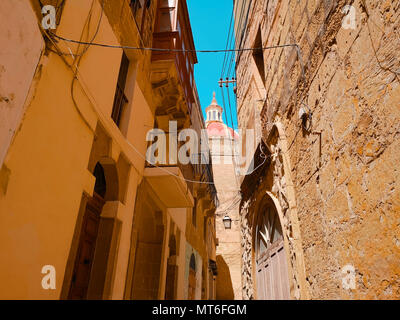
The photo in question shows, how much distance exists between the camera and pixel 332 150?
303 cm

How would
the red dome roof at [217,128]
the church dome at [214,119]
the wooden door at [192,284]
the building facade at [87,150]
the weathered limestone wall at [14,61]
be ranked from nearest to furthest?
the weathered limestone wall at [14,61] < the building facade at [87,150] < the wooden door at [192,284] < the red dome roof at [217,128] < the church dome at [214,119]

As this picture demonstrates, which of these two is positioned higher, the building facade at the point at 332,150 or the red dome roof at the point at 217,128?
the red dome roof at the point at 217,128

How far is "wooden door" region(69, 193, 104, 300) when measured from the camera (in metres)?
4.36

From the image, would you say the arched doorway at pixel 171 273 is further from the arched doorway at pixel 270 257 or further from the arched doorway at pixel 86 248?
the arched doorway at pixel 86 248

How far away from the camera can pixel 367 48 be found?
245cm

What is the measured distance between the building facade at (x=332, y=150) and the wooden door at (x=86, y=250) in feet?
10.7

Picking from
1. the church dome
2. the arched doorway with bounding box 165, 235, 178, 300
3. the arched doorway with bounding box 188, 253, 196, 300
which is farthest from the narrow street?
the church dome

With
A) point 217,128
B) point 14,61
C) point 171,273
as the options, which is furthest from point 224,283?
point 217,128

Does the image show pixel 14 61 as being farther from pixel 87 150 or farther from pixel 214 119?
pixel 214 119

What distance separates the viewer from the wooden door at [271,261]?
4.81 m

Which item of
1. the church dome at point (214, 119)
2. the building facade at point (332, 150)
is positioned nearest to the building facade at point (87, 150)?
the building facade at point (332, 150)

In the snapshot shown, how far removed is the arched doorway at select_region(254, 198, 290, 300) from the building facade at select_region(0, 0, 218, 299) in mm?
2161

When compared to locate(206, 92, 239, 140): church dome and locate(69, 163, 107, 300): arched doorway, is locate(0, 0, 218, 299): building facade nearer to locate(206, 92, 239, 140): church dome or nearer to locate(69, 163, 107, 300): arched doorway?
locate(69, 163, 107, 300): arched doorway

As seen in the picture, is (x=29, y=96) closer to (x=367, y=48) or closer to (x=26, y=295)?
(x=26, y=295)
